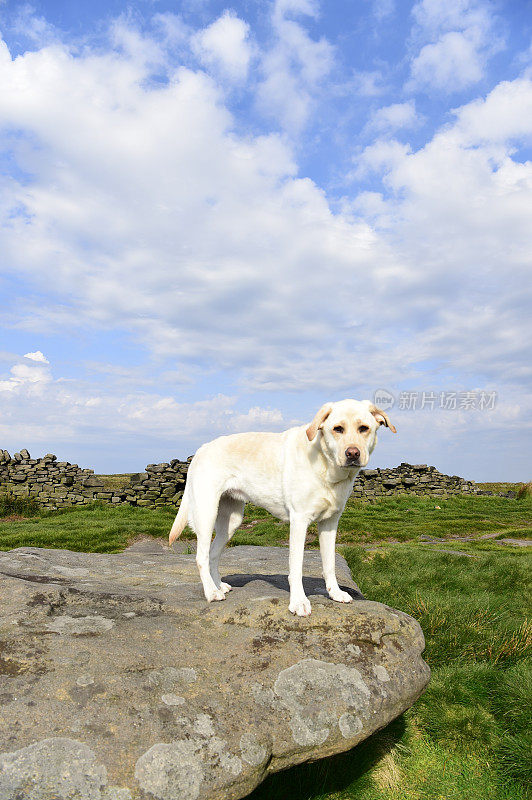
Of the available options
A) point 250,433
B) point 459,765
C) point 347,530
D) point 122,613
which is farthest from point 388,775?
point 347,530

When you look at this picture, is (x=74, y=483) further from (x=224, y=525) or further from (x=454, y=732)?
(x=454, y=732)

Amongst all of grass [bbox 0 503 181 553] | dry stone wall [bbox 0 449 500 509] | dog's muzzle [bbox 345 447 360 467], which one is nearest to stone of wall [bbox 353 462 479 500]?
dry stone wall [bbox 0 449 500 509]

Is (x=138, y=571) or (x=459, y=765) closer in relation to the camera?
(x=459, y=765)

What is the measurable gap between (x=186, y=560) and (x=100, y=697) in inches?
248

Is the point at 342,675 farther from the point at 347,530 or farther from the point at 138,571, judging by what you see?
the point at 347,530

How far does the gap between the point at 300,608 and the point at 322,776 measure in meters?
1.54

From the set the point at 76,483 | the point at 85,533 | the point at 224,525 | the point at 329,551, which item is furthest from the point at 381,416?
the point at 76,483

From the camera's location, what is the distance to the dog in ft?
16.4

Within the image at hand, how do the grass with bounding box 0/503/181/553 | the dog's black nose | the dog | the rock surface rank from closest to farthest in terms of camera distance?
the rock surface → the dog's black nose → the dog → the grass with bounding box 0/503/181/553

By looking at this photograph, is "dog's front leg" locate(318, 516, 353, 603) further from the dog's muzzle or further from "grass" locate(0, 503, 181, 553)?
"grass" locate(0, 503, 181, 553)

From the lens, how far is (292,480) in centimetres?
543

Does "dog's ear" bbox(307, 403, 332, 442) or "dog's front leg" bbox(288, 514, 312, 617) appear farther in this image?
"dog's front leg" bbox(288, 514, 312, 617)

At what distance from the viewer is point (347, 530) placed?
21.0 meters

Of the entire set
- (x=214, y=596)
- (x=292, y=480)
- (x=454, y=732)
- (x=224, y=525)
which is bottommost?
(x=454, y=732)
